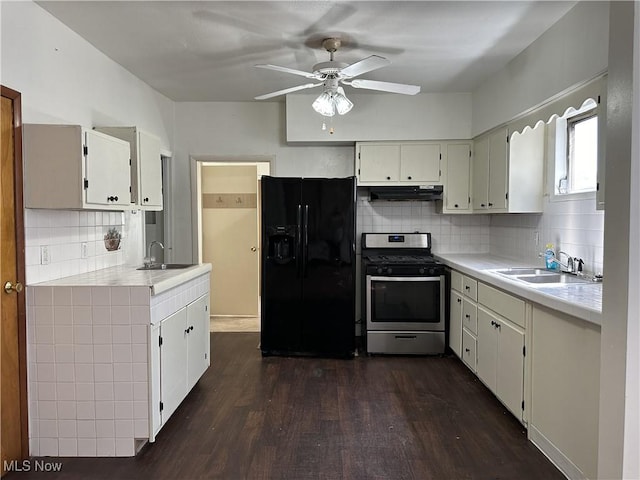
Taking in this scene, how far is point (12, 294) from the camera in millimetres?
2211

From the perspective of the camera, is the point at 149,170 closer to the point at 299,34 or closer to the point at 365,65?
the point at 299,34

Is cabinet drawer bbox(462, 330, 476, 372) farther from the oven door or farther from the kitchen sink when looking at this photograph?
the kitchen sink

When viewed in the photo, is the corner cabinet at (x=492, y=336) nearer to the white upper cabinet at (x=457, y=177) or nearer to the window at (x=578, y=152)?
the white upper cabinet at (x=457, y=177)

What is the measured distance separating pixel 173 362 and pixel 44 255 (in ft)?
3.23

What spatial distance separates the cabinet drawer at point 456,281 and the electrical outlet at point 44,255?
3.05 meters

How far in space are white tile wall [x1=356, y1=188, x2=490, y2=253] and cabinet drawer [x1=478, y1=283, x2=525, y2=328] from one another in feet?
4.91

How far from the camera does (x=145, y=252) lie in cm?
402

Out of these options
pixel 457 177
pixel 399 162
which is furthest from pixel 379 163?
pixel 457 177

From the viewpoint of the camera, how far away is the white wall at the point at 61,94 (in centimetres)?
229

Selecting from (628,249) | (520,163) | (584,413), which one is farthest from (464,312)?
(628,249)

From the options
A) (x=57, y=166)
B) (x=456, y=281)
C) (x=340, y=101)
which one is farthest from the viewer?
(x=456, y=281)

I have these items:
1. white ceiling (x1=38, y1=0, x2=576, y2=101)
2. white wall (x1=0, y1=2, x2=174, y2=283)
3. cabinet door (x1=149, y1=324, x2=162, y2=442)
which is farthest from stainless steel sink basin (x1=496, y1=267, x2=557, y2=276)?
white wall (x1=0, y1=2, x2=174, y2=283)

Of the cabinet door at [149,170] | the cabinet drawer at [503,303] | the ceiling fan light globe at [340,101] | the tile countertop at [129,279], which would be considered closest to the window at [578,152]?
the cabinet drawer at [503,303]

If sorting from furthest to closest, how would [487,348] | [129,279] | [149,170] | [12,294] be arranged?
[149,170] → [487,348] → [129,279] → [12,294]
